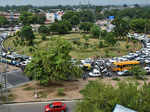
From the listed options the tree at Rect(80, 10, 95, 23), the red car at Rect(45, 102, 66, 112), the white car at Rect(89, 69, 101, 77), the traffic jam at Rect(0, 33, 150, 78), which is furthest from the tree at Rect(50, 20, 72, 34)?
the red car at Rect(45, 102, 66, 112)

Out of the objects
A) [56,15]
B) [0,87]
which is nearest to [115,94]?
[0,87]

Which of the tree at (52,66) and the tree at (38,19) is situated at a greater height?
the tree at (38,19)

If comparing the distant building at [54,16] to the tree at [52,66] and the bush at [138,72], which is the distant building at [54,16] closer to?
the bush at [138,72]

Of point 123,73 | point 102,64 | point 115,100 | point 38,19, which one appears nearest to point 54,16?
point 38,19

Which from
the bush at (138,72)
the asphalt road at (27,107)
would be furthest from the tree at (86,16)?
the asphalt road at (27,107)

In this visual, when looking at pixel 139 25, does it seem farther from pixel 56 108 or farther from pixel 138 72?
pixel 56 108

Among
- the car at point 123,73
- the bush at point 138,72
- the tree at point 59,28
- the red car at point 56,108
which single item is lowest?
the red car at point 56,108

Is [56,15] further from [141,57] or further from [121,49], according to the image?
[141,57]

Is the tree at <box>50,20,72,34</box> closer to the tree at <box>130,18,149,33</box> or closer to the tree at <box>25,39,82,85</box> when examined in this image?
the tree at <box>130,18,149,33</box>
